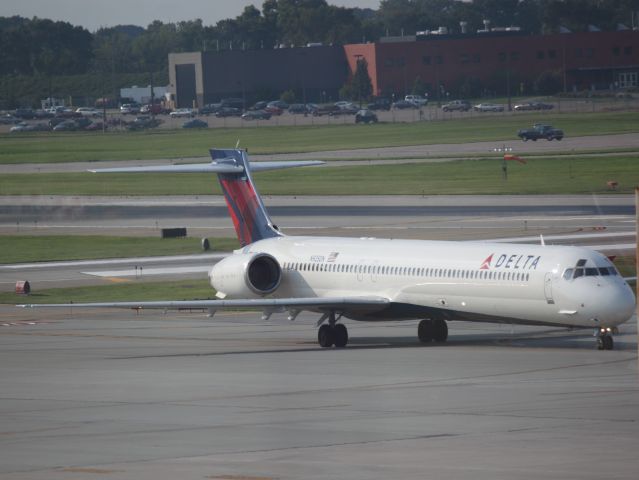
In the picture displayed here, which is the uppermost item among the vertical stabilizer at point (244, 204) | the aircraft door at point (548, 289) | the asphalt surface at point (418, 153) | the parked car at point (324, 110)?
the vertical stabilizer at point (244, 204)

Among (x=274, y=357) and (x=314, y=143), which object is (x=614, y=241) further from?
(x=314, y=143)

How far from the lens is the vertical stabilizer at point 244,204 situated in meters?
45.9

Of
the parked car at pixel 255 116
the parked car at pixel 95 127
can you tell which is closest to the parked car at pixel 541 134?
the parked car at pixel 95 127

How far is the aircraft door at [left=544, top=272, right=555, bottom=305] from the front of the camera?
36.3 meters

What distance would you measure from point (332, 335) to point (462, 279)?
4.68m

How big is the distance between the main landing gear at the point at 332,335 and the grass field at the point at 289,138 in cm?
8755

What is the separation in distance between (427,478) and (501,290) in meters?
17.7

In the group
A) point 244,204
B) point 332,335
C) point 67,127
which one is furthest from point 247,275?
point 67,127

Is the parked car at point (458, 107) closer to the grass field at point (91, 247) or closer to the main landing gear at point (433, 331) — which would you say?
the grass field at point (91, 247)

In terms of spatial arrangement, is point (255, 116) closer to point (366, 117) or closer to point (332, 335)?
point (366, 117)

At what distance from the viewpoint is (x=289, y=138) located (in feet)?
488

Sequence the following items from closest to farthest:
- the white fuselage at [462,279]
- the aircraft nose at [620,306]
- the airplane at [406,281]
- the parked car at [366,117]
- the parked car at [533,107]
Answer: the aircraft nose at [620,306], the white fuselage at [462,279], the airplane at [406,281], the parked car at [533,107], the parked car at [366,117]

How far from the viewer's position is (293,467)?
21047mm

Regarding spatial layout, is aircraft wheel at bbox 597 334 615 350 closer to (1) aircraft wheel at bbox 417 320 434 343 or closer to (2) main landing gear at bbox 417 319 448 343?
(2) main landing gear at bbox 417 319 448 343
